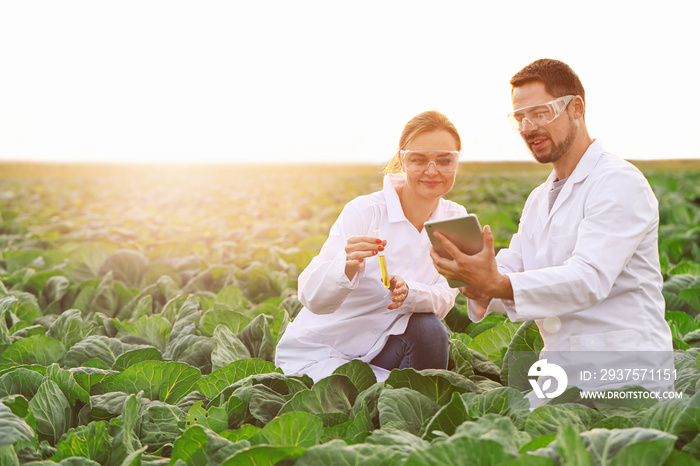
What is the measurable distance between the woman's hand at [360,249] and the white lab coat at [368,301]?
361 millimetres

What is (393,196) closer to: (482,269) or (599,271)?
(482,269)

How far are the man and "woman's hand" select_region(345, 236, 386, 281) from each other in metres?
0.34

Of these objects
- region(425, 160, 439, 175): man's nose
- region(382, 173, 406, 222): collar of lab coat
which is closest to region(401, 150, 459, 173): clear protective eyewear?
region(425, 160, 439, 175): man's nose

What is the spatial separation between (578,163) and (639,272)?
503mm

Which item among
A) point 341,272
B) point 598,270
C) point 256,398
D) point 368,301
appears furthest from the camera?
point 368,301

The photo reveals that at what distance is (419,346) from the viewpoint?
314 centimetres

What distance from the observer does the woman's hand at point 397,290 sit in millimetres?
2889

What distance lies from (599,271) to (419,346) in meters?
1.11

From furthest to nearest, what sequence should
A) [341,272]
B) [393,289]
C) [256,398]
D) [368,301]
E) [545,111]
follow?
[368,301], [393,289], [341,272], [256,398], [545,111]

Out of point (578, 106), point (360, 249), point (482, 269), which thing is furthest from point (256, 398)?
point (578, 106)

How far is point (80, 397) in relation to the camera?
2.79m

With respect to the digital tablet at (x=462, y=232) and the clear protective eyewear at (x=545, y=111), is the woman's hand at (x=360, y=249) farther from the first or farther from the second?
the clear protective eyewear at (x=545, y=111)

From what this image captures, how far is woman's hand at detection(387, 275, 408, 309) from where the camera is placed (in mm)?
2889

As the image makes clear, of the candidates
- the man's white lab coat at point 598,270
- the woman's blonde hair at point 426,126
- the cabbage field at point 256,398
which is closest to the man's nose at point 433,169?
the woman's blonde hair at point 426,126
